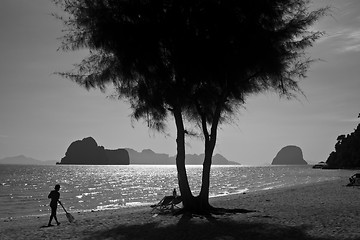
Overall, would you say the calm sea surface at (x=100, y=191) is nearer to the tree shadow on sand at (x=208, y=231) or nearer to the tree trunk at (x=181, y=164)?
the tree trunk at (x=181, y=164)

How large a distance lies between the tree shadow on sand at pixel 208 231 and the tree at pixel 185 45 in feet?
10.3

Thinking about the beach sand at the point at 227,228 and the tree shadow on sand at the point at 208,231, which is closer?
the tree shadow on sand at the point at 208,231

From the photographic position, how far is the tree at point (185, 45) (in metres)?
16.3

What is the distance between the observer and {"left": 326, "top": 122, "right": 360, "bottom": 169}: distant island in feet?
463

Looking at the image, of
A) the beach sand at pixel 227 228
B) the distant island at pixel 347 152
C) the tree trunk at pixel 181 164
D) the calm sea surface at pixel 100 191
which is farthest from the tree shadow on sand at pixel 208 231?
the distant island at pixel 347 152

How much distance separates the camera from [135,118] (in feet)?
64.7

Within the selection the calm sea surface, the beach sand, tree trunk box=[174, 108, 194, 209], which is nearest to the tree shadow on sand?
the beach sand

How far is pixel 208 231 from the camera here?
13234 mm

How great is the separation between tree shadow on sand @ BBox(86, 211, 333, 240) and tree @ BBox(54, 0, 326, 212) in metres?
3.15

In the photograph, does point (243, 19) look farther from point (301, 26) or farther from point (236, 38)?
point (301, 26)

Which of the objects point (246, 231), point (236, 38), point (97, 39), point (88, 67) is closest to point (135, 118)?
point (88, 67)

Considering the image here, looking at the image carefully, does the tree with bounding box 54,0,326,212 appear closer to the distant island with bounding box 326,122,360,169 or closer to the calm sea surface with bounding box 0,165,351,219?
the calm sea surface with bounding box 0,165,351,219

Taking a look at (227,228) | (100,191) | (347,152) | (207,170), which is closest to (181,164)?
(207,170)

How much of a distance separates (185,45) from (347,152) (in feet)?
493
